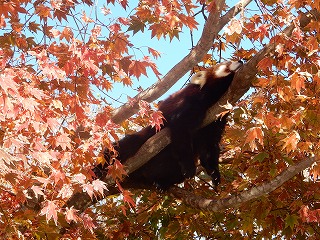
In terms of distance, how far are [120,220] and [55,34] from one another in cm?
301

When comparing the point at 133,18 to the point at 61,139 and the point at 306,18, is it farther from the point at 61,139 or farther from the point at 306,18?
the point at 306,18

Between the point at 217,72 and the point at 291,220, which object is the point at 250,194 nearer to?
the point at 291,220

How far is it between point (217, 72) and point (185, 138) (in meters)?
0.94

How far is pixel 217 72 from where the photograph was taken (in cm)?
498

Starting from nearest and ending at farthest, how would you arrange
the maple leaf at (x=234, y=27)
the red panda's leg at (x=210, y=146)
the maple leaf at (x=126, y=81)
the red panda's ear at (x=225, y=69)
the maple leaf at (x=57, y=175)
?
1. the maple leaf at (x=57, y=175)
2. the maple leaf at (x=234, y=27)
3. the maple leaf at (x=126, y=81)
4. the red panda's ear at (x=225, y=69)
5. the red panda's leg at (x=210, y=146)

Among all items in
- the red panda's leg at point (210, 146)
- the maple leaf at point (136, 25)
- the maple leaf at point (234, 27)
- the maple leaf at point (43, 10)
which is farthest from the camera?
the red panda's leg at point (210, 146)

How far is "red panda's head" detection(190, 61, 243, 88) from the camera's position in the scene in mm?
4898

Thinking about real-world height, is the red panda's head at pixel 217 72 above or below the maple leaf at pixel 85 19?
below

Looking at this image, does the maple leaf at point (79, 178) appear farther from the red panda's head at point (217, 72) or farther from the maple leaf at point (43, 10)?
the red panda's head at point (217, 72)

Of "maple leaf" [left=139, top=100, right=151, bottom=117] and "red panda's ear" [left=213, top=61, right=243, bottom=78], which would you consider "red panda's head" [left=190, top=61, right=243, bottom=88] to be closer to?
"red panda's ear" [left=213, top=61, right=243, bottom=78]

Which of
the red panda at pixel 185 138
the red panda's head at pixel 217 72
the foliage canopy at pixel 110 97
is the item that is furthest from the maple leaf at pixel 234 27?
the red panda's head at pixel 217 72

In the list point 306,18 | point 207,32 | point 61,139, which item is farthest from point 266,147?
point 61,139

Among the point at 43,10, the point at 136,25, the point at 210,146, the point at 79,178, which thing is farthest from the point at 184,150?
the point at 43,10

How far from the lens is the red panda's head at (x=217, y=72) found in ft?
16.1
